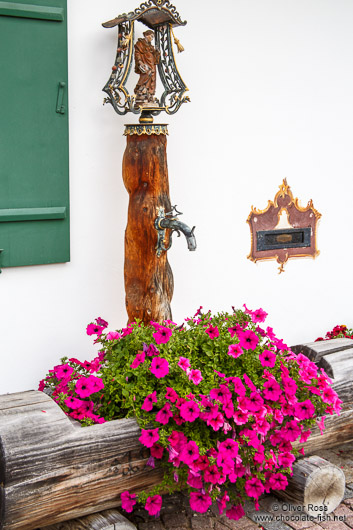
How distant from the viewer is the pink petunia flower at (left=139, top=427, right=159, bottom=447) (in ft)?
8.79

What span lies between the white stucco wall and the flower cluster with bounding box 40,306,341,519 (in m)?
0.41

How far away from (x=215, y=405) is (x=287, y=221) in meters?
1.90

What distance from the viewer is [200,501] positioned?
2.67 m

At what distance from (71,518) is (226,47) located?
2.69 meters

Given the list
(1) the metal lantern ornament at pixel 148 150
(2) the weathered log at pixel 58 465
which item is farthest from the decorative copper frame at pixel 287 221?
(2) the weathered log at pixel 58 465

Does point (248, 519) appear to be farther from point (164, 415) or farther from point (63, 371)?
point (63, 371)

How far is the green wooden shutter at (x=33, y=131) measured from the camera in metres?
3.16

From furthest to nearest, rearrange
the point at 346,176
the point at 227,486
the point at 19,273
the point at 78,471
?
the point at 346,176 < the point at 19,273 < the point at 227,486 < the point at 78,471

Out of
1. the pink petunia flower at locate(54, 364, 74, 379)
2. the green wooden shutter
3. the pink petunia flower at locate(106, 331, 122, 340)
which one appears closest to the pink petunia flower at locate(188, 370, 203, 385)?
the pink petunia flower at locate(106, 331, 122, 340)

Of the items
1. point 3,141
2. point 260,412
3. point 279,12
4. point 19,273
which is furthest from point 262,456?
point 279,12

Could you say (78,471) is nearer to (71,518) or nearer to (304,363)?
(71,518)

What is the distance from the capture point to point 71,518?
8.75ft

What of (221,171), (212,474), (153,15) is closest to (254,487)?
(212,474)

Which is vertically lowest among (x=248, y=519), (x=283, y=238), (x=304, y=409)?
(x=248, y=519)
